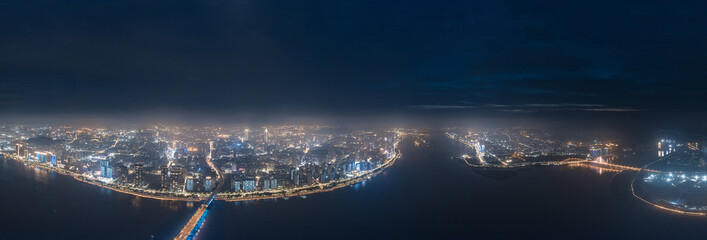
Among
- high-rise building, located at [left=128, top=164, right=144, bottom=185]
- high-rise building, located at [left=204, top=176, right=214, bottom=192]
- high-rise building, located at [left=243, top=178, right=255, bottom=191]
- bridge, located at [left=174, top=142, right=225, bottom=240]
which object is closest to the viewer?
bridge, located at [left=174, top=142, right=225, bottom=240]

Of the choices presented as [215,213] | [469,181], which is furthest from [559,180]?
[215,213]

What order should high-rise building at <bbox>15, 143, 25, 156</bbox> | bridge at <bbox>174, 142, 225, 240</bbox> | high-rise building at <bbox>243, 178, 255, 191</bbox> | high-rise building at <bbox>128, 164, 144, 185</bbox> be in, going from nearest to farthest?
bridge at <bbox>174, 142, 225, 240</bbox> < high-rise building at <bbox>243, 178, 255, 191</bbox> < high-rise building at <bbox>128, 164, 144, 185</bbox> < high-rise building at <bbox>15, 143, 25, 156</bbox>

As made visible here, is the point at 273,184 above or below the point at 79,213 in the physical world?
above

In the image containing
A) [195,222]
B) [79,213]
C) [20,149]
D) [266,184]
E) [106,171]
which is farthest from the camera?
[20,149]

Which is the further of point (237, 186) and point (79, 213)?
point (237, 186)

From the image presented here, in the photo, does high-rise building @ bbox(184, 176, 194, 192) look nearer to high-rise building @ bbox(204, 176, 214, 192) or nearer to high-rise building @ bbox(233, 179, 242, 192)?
high-rise building @ bbox(204, 176, 214, 192)

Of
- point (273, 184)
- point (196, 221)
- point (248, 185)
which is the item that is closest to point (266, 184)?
point (273, 184)

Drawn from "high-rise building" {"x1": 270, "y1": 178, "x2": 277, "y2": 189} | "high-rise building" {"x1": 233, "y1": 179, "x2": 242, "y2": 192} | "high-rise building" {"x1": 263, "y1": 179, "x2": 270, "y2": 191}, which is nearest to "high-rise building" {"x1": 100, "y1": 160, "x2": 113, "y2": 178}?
"high-rise building" {"x1": 233, "y1": 179, "x2": 242, "y2": 192}

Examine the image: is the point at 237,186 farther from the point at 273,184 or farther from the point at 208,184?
the point at 273,184

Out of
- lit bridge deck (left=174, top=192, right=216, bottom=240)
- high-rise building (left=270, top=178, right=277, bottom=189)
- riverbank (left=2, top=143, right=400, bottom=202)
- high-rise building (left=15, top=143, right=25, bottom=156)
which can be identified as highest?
high-rise building (left=15, top=143, right=25, bottom=156)
